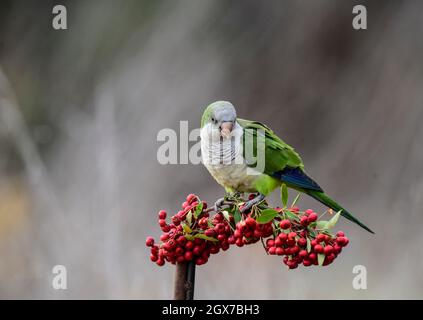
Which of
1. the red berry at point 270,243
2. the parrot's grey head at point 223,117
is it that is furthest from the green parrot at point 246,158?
the red berry at point 270,243

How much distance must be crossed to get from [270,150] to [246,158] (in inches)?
4.7

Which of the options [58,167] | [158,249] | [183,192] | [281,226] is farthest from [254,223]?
[58,167]

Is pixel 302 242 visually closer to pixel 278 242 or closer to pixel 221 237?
pixel 278 242

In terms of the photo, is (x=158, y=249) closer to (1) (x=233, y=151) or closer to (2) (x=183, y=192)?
(1) (x=233, y=151)

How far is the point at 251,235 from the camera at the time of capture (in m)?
1.72

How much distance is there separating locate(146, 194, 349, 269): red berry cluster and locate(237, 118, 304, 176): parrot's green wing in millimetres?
547

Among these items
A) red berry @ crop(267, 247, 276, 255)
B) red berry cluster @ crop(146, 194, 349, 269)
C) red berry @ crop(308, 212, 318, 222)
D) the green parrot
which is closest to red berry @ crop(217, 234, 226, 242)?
red berry cluster @ crop(146, 194, 349, 269)

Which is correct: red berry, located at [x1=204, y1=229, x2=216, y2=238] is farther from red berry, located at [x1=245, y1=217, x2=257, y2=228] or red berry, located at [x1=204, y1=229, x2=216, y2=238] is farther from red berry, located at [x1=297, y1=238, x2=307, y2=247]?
red berry, located at [x1=297, y1=238, x2=307, y2=247]

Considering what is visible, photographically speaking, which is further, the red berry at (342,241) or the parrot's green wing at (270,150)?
the parrot's green wing at (270,150)

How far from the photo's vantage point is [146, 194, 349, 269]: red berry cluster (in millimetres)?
1712

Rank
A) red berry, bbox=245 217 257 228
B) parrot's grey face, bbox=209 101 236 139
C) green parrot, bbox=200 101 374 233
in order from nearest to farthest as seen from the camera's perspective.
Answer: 1. red berry, bbox=245 217 257 228
2. parrot's grey face, bbox=209 101 236 139
3. green parrot, bbox=200 101 374 233

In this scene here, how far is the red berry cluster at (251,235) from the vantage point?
1.71m

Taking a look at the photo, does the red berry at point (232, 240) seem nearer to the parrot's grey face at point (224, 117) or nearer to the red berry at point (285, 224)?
the red berry at point (285, 224)

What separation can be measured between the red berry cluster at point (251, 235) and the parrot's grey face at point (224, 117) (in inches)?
16.4
